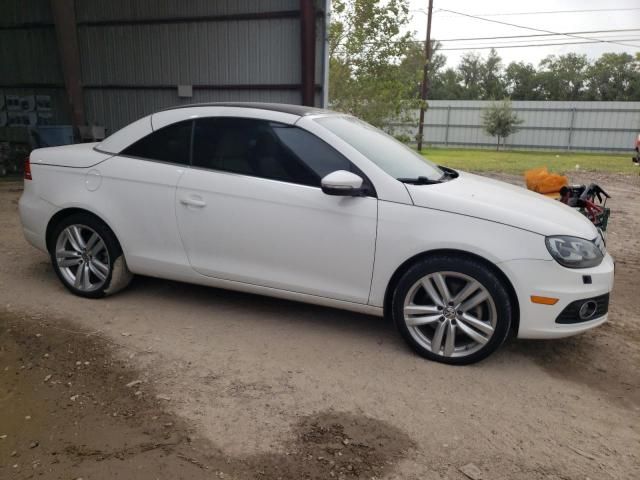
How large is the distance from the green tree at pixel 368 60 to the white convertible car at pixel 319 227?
1191 cm

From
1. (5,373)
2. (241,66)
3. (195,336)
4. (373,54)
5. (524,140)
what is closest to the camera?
(5,373)

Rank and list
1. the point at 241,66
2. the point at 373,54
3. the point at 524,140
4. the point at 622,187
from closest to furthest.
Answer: the point at 241,66, the point at 622,187, the point at 373,54, the point at 524,140

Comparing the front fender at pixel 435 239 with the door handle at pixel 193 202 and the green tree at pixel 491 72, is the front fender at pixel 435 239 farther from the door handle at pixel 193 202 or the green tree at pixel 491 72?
the green tree at pixel 491 72

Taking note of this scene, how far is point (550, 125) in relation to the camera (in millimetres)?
34344

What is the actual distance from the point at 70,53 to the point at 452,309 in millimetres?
12633

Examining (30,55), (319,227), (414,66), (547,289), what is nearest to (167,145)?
(319,227)

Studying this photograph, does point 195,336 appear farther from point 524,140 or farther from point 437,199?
point 524,140

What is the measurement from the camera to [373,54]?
52.9 feet

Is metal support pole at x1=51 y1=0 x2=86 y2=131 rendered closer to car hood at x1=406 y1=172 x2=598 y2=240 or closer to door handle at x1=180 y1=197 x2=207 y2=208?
door handle at x1=180 y1=197 x2=207 y2=208

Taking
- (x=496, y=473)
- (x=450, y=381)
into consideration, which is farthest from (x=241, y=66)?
(x=496, y=473)

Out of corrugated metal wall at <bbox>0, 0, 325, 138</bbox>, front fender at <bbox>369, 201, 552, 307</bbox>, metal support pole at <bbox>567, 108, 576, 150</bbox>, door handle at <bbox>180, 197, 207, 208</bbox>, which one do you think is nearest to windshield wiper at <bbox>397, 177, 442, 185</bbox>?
front fender at <bbox>369, 201, 552, 307</bbox>

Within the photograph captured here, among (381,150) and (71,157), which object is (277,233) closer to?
(381,150)

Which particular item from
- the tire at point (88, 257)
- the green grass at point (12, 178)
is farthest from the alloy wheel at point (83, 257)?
the green grass at point (12, 178)

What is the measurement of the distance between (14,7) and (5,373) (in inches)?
536
